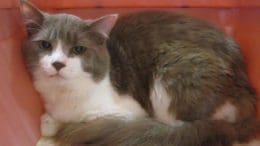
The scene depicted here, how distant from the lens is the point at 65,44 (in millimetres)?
1322

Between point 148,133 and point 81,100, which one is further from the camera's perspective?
point 81,100

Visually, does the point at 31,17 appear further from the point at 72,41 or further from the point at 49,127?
the point at 49,127

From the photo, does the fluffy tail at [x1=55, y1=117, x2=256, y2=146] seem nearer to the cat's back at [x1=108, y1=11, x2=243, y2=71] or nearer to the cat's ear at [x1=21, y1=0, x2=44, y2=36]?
the cat's back at [x1=108, y1=11, x2=243, y2=71]

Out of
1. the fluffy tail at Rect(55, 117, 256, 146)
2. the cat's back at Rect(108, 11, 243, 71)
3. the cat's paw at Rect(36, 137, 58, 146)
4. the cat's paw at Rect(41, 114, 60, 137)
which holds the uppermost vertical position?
the cat's back at Rect(108, 11, 243, 71)

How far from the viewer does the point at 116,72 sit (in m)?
1.50

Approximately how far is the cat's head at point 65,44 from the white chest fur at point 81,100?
0.04 metres

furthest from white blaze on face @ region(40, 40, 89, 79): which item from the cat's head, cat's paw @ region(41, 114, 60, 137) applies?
cat's paw @ region(41, 114, 60, 137)

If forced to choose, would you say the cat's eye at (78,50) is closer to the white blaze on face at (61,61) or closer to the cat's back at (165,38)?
the white blaze on face at (61,61)

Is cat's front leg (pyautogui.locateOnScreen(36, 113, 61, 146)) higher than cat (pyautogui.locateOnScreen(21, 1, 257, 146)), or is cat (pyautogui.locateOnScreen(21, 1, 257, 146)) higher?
cat (pyautogui.locateOnScreen(21, 1, 257, 146))

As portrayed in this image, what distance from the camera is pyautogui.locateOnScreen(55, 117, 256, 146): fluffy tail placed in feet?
4.22

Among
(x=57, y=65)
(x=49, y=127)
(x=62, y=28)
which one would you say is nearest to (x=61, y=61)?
(x=57, y=65)

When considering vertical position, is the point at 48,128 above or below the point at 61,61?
below

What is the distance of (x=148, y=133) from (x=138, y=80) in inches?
10.2

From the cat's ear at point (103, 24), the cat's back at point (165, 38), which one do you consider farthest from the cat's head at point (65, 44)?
the cat's back at point (165, 38)
